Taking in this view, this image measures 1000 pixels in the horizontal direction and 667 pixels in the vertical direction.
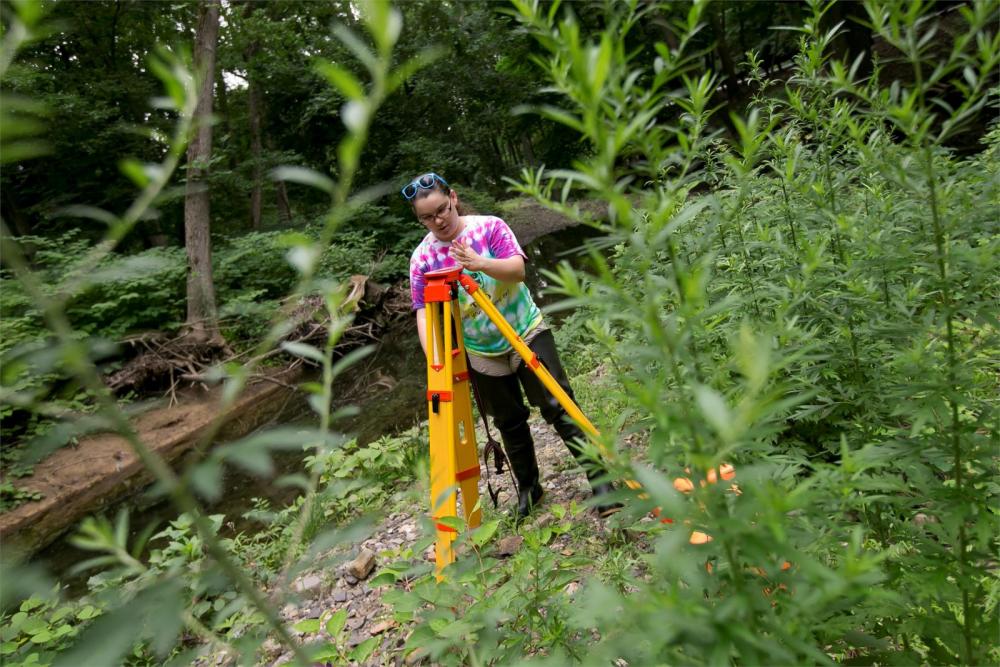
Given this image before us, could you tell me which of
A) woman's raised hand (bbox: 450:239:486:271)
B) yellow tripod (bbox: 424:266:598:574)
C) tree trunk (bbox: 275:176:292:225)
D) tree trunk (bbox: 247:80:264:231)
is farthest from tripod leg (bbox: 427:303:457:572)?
tree trunk (bbox: 275:176:292:225)

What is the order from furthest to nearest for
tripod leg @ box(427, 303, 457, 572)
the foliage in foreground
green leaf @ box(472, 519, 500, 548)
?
tripod leg @ box(427, 303, 457, 572)
green leaf @ box(472, 519, 500, 548)
the foliage in foreground

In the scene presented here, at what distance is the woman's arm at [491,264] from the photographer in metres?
2.67

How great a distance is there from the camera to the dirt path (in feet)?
9.11

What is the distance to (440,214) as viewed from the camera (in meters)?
3.02

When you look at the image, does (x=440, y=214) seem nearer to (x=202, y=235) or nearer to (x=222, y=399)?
(x=222, y=399)

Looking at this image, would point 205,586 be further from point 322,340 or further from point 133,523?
point 322,340

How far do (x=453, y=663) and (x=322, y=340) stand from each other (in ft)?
32.4

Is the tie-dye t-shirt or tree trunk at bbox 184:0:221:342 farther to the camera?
tree trunk at bbox 184:0:221:342

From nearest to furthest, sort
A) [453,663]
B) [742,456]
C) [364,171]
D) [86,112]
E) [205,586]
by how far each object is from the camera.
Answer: [205,586] → [742,456] → [453,663] → [86,112] → [364,171]

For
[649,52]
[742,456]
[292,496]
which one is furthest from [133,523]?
[649,52]

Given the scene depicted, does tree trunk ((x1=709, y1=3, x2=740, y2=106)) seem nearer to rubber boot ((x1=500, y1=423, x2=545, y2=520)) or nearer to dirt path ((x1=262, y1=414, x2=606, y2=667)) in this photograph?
dirt path ((x1=262, y1=414, x2=606, y2=667))

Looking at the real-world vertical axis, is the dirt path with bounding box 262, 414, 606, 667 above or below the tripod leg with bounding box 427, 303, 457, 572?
below

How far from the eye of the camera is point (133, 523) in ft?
18.8

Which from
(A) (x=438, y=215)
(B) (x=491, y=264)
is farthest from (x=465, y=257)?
(A) (x=438, y=215)
